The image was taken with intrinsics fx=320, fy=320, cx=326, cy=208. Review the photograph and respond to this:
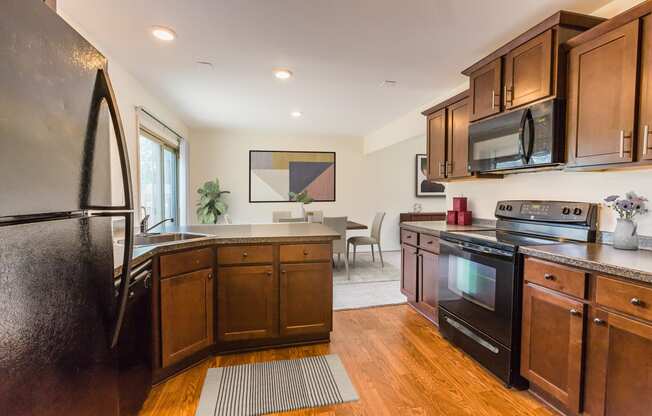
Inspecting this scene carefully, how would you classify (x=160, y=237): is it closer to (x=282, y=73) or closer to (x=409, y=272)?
(x=282, y=73)

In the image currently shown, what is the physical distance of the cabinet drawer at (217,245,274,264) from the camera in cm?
236

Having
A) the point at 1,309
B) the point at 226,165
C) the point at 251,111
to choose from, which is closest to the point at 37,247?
the point at 1,309

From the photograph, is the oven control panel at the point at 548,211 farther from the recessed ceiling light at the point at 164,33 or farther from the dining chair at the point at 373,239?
the recessed ceiling light at the point at 164,33

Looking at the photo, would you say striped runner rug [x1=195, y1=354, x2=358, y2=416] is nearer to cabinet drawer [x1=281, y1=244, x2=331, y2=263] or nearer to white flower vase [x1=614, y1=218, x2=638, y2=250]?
cabinet drawer [x1=281, y1=244, x2=331, y2=263]

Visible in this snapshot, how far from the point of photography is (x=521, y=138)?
2.16 metres

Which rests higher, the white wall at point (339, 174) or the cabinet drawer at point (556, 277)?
the white wall at point (339, 174)

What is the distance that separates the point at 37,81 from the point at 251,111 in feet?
12.7

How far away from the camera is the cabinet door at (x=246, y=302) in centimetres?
237

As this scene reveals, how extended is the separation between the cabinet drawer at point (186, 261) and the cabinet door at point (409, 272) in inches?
76.3

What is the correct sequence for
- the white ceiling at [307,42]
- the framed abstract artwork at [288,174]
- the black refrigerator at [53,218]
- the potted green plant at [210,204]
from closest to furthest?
the black refrigerator at [53,218] → the white ceiling at [307,42] → the potted green plant at [210,204] → the framed abstract artwork at [288,174]

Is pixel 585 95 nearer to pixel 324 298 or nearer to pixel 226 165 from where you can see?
pixel 324 298

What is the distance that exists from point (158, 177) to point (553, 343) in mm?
4382

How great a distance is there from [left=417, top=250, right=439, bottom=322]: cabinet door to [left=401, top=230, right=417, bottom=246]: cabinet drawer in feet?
0.48

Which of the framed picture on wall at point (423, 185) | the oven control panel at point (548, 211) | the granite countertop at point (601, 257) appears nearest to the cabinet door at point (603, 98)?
the oven control panel at point (548, 211)
